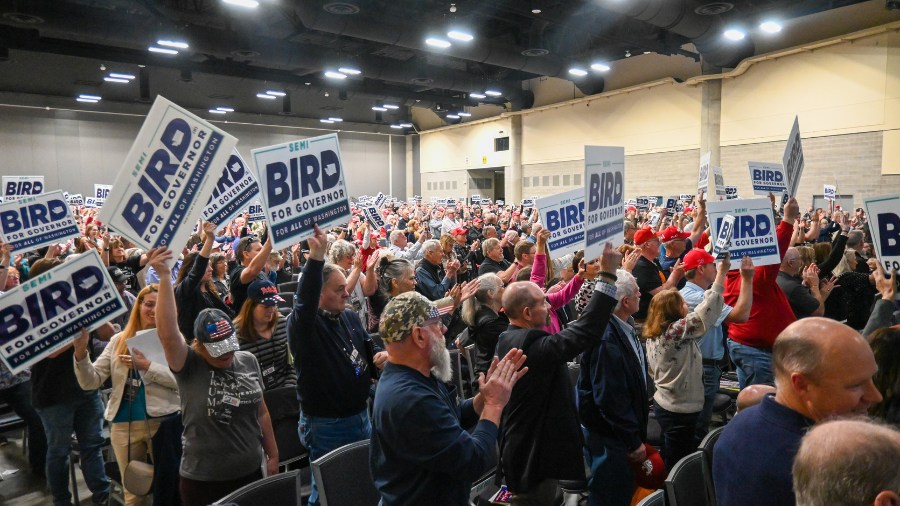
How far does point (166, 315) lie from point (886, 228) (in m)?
4.97

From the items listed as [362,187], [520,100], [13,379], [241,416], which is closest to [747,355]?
[241,416]

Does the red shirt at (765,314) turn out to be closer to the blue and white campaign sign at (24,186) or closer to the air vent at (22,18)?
the blue and white campaign sign at (24,186)

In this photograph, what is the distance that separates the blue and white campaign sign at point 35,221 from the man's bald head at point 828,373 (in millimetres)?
7039

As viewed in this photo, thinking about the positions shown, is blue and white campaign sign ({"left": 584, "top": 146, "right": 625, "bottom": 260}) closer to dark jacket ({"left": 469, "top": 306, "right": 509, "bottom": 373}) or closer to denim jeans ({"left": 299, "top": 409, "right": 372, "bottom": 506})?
dark jacket ({"left": 469, "top": 306, "right": 509, "bottom": 373})

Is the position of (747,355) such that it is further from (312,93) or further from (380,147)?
→ (380,147)

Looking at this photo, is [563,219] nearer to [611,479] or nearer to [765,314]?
[765,314]

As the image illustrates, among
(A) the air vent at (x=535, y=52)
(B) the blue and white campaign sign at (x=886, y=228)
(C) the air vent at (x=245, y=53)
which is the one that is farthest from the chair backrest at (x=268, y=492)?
(C) the air vent at (x=245, y=53)

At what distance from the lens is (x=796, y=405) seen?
1868mm

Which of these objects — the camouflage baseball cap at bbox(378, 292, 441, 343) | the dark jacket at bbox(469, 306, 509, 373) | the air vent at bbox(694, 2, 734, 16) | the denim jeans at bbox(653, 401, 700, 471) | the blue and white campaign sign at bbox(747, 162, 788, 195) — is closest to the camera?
the camouflage baseball cap at bbox(378, 292, 441, 343)

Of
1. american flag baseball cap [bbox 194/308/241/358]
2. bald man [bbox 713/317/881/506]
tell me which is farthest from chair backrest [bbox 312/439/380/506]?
bald man [bbox 713/317/881/506]

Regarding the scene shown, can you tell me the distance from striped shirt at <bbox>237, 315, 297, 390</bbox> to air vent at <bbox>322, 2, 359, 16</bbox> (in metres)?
10.5

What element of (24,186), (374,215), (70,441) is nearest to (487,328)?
(70,441)

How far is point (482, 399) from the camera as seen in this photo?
2.60 m

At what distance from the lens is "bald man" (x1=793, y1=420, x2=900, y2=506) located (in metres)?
1.27
